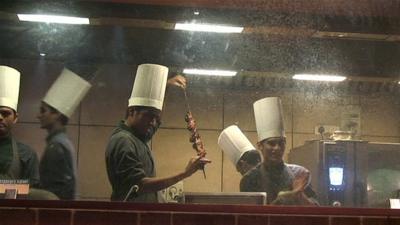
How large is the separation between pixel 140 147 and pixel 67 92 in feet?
1.23

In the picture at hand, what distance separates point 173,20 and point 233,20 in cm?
26

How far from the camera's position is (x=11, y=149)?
1.97 m

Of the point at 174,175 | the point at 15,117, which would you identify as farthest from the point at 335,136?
the point at 15,117

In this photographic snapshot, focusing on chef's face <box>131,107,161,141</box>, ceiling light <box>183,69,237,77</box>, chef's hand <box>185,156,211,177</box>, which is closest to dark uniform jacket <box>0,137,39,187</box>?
chef's face <box>131,107,161,141</box>

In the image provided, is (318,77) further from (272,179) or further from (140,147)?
(140,147)

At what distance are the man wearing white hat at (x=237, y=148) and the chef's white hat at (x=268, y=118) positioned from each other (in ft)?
0.26

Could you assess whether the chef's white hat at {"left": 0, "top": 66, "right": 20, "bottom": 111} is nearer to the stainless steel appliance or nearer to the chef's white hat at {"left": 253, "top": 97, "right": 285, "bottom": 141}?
the chef's white hat at {"left": 253, "top": 97, "right": 285, "bottom": 141}

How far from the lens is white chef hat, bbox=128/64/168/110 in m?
2.08

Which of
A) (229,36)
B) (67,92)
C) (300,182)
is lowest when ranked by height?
(300,182)

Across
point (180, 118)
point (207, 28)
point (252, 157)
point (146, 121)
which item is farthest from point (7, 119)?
point (252, 157)

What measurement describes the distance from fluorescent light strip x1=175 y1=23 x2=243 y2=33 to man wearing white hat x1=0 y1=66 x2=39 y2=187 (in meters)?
0.73

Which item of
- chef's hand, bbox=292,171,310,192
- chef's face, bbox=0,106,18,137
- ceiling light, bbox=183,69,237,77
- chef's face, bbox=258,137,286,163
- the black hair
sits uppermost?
ceiling light, bbox=183,69,237,77

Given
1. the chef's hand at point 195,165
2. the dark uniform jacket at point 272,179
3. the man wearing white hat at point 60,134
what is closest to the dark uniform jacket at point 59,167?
the man wearing white hat at point 60,134

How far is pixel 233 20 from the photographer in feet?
7.15
